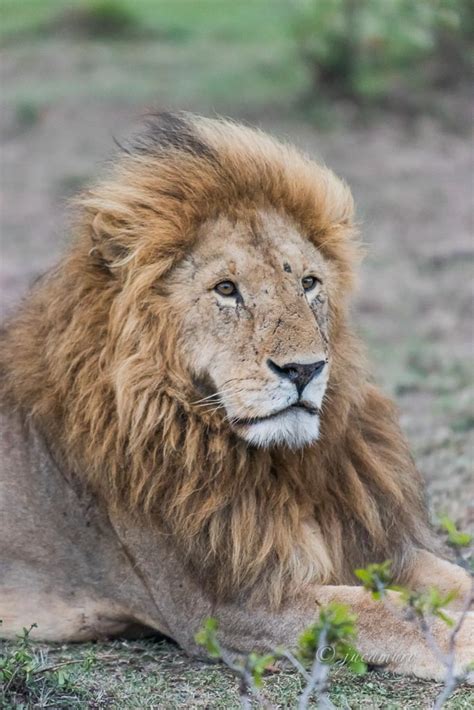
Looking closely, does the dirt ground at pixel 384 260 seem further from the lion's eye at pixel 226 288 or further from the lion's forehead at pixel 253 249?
the lion's eye at pixel 226 288

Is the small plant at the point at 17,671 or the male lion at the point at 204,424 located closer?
the small plant at the point at 17,671

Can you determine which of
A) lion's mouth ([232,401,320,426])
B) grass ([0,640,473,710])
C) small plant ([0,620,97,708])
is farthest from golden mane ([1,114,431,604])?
small plant ([0,620,97,708])

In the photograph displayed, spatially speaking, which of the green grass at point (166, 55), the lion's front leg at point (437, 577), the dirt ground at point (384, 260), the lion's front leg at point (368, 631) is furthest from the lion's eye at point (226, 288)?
the green grass at point (166, 55)

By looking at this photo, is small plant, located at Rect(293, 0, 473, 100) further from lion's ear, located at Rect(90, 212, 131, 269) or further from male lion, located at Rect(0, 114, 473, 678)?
lion's ear, located at Rect(90, 212, 131, 269)

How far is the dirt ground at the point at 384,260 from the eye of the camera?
4641mm

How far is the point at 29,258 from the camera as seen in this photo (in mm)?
11609

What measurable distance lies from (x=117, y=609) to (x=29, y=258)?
272 inches

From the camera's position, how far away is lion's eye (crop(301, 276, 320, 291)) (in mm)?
4715

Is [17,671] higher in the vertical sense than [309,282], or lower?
lower

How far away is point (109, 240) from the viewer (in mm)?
4781

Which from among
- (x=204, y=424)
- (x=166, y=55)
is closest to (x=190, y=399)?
(x=204, y=424)

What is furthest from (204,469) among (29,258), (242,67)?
(242,67)

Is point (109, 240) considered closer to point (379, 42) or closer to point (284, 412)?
point (284, 412)

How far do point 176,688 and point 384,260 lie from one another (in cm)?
732
